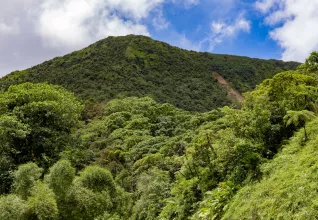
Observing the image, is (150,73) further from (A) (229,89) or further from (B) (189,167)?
(B) (189,167)

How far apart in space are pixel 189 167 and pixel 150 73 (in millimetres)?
48981

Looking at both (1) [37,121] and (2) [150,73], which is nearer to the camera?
(1) [37,121]

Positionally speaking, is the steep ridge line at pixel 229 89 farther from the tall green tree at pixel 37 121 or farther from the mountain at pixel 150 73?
the tall green tree at pixel 37 121

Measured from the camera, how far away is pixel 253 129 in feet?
34.3

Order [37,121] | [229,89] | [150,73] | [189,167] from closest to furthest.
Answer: [189,167]
[37,121]
[150,73]
[229,89]

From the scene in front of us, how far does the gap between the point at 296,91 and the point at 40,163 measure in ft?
50.2

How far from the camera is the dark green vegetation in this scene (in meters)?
7.32

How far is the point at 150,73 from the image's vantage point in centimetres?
5994

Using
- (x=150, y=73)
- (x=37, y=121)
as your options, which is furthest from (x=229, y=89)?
(x=37, y=121)

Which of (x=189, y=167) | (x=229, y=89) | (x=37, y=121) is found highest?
(x=229, y=89)

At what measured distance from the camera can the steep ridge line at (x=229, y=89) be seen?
5747cm

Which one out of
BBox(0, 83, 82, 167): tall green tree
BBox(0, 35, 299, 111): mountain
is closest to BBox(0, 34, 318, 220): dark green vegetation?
BBox(0, 83, 82, 167): tall green tree

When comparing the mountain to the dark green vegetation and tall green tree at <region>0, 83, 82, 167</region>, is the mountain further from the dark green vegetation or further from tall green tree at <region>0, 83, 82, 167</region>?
the dark green vegetation

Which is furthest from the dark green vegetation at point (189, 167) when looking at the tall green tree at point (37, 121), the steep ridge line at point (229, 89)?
the steep ridge line at point (229, 89)
